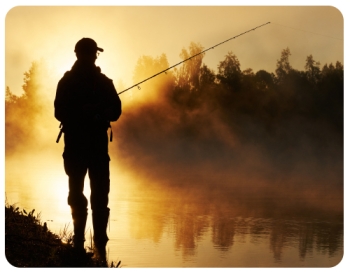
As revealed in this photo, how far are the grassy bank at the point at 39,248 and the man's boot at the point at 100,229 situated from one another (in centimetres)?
15

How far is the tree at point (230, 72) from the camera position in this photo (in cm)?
1230

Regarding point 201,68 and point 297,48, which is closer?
point 297,48

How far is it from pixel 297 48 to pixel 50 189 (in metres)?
4.61

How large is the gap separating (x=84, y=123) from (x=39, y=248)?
1451mm

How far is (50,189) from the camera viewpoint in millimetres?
10852

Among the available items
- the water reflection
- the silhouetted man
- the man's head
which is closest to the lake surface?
the water reflection

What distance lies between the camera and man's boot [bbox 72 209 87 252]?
21.8ft

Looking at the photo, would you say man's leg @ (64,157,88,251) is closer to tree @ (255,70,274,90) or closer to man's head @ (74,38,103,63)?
man's head @ (74,38,103,63)

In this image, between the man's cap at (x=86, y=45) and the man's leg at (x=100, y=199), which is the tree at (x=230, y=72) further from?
the man's leg at (x=100, y=199)

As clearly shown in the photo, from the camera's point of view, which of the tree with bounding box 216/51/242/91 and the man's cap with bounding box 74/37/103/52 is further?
the tree with bounding box 216/51/242/91

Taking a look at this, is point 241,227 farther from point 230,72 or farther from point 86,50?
point 230,72

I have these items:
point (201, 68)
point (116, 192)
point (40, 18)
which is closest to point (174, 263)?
point (40, 18)

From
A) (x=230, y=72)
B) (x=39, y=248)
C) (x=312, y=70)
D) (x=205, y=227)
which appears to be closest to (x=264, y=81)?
(x=230, y=72)

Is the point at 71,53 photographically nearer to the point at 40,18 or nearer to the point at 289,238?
the point at 40,18
